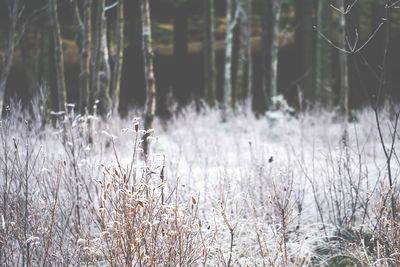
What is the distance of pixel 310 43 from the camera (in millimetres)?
15688

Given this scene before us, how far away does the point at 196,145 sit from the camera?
7660 mm

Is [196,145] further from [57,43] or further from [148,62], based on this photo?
[57,43]

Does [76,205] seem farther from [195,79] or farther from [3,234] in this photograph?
[195,79]

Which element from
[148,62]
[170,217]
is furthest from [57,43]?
[170,217]

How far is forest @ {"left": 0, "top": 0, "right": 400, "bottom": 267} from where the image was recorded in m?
3.21

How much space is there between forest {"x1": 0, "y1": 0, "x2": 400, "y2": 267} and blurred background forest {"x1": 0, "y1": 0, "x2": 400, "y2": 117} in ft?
0.24

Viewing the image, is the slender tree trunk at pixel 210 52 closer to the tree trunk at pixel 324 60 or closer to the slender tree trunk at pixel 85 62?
the tree trunk at pixel 324 60

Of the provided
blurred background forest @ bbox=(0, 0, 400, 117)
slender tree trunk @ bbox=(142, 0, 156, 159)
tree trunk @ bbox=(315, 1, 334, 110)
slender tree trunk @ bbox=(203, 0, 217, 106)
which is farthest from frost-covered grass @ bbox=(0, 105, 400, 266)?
slender tree trunk @ bbox=(203, 0, 217, 106)

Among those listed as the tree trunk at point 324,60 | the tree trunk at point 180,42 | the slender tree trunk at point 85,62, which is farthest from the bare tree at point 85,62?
the tree trunk at point 180,42

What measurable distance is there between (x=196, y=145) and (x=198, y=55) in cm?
1627

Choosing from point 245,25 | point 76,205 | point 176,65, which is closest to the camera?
point 76,205

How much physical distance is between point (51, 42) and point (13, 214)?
988 cm

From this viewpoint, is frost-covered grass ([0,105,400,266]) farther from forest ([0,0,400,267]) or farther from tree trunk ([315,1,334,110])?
tree trunk ([315,1,334,110])

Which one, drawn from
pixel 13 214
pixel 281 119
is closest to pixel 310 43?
pixel 281 119
